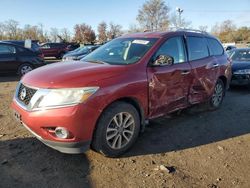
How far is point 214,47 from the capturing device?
618 cm

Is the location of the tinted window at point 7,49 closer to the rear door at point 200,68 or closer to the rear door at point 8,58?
the rear door at point 8,58

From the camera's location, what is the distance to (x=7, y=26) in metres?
53.8

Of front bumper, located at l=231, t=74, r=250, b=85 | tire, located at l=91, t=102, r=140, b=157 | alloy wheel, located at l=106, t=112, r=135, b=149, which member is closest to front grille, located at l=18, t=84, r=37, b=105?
tire, located at l=91, t=102, r=140, b=157

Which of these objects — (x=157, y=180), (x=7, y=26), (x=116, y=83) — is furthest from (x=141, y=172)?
(x=7, y=26)

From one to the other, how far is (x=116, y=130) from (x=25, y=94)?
1.32 m

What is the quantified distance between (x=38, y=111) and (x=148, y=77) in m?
1.66

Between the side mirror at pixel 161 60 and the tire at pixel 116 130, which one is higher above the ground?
the side mirror at pixel 161 60

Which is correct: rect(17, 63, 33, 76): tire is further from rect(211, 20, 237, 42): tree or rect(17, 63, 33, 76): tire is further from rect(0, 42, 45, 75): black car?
rect(211, 20, 237, 42): tree

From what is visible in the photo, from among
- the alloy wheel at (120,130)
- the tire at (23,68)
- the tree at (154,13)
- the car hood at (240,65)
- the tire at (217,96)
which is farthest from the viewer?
the tree at (154,13)

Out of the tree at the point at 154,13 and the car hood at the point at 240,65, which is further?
the tree at the point at 154,13

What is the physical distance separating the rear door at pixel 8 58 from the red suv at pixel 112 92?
7748 mm

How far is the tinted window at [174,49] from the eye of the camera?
4516 mm

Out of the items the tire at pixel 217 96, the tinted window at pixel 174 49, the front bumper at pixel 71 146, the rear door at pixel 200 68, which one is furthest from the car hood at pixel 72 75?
the tire at pixel 217 96

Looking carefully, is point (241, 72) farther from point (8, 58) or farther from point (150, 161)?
point (8, 58)
